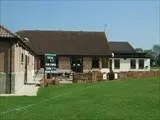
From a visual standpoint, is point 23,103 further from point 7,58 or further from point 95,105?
point 7,58

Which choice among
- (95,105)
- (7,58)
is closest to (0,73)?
(7,58)

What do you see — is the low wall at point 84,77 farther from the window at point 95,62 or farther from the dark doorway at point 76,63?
the window at point 95,62

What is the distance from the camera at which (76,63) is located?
182 feet

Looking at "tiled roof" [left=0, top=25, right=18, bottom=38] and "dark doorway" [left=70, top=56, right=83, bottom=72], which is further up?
"tiled roof" [left=0, top=25, right=18, bottom=38]

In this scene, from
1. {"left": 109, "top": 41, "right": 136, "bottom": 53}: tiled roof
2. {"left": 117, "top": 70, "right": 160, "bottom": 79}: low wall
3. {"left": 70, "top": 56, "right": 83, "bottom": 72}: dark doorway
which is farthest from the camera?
{"left": 109, "top": 41, "right": 136, "bottom": 53}: tiled roof

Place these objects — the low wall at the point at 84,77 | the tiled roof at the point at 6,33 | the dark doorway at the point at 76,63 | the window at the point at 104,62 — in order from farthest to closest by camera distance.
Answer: the window at the point at 104,62 < the dark doorway at the point at 76,63 < the low wall at the point at 84,77 < the tiled roof at the point at 6,33

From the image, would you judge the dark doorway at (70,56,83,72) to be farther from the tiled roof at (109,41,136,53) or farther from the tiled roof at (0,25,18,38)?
the tiled roof at (0,25,18,38)

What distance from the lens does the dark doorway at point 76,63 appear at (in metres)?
54.3

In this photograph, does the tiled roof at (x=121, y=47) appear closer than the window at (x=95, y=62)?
No

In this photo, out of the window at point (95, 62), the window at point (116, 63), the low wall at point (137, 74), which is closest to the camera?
the low wall at point (137, 74)

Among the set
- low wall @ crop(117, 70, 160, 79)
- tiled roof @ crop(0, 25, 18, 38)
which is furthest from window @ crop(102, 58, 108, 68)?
tiled roof @ crop(0, 25, 18, 38)

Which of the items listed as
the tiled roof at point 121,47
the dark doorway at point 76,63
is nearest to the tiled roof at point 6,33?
the dark doorway at point 76,63

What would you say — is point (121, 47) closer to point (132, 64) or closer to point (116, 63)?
point (132, 64)

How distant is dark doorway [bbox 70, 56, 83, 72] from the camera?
178 ft
